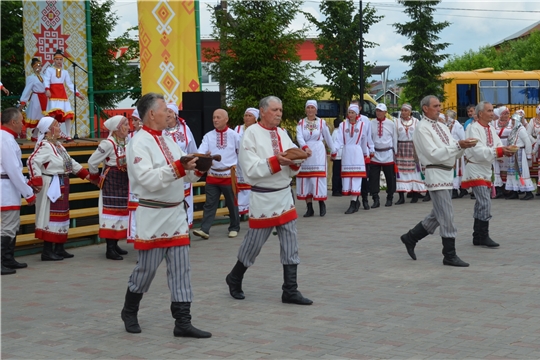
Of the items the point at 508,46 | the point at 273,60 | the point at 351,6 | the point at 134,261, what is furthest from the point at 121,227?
the point at 508,46

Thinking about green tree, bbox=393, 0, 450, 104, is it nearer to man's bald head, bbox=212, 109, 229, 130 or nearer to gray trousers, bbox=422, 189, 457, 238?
man's bald head, bbox=212, 109, 229, 130

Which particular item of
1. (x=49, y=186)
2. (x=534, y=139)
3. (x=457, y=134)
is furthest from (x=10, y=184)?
(x=534, y=139)

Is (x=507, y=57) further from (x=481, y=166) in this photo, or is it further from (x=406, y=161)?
(x=481, y=166)

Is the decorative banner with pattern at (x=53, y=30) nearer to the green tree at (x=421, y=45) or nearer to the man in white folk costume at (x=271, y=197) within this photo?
the man in white folk costume at (x=271, y=197)

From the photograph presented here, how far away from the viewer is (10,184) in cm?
951

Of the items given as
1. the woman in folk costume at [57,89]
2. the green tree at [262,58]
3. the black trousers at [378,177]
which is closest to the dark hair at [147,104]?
the woman in folk costume at [57,89]

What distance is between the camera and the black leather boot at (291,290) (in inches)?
295

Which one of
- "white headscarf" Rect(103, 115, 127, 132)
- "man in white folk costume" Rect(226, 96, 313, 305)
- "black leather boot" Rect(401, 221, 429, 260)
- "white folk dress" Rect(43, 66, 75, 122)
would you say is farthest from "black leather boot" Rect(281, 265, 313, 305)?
"white folk dress" Rect(43, 66, 75, 122)

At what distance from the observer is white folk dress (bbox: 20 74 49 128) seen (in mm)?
15922

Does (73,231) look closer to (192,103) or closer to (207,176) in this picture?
(207,176)

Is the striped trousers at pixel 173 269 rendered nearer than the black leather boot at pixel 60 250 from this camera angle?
Yes

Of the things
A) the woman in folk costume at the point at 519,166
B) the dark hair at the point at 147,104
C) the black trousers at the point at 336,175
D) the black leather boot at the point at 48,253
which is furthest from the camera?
the black trousers at the point at 336,175

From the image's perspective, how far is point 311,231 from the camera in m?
12.7

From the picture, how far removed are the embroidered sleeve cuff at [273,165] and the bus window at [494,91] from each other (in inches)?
1223
